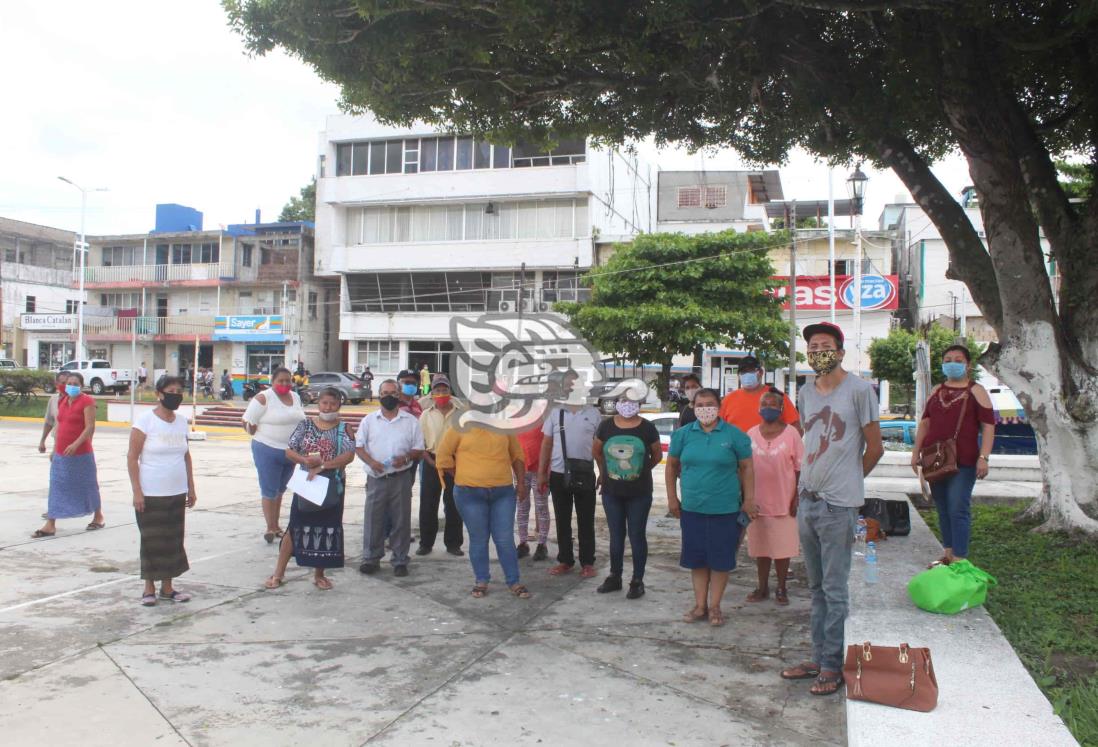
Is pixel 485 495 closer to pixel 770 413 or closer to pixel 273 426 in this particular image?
pixel 770 413

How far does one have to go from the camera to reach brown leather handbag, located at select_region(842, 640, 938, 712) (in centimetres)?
389

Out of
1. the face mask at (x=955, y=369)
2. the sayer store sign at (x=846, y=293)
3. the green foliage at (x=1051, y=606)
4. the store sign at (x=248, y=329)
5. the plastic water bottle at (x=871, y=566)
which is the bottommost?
the green foliage at (x=1051, y=606)

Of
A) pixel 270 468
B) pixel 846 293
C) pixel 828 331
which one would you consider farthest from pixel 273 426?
pixel 846 293

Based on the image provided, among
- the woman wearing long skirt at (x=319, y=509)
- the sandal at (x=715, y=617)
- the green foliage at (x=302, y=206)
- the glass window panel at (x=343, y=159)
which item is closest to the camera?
the sandal at (x=715, y=617)

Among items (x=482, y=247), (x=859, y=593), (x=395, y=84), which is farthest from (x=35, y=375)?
(x=859, y=593)

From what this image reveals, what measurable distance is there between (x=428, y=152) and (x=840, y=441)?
3559 cm

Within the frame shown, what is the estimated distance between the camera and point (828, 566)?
454 cm

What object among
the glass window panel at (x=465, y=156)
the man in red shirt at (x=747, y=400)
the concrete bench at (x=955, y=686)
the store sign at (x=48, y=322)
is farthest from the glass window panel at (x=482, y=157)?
the concrete bench at (x=955, y=686)

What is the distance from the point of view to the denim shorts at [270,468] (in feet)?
27.3

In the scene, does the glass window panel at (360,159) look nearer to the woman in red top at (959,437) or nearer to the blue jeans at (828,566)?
the woman in red top at (959,437)

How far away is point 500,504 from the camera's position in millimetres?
6793

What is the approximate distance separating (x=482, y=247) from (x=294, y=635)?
106 ft

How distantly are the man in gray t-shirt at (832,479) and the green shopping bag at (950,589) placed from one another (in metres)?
0.99

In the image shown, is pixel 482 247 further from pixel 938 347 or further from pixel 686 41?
pixel 686 41
